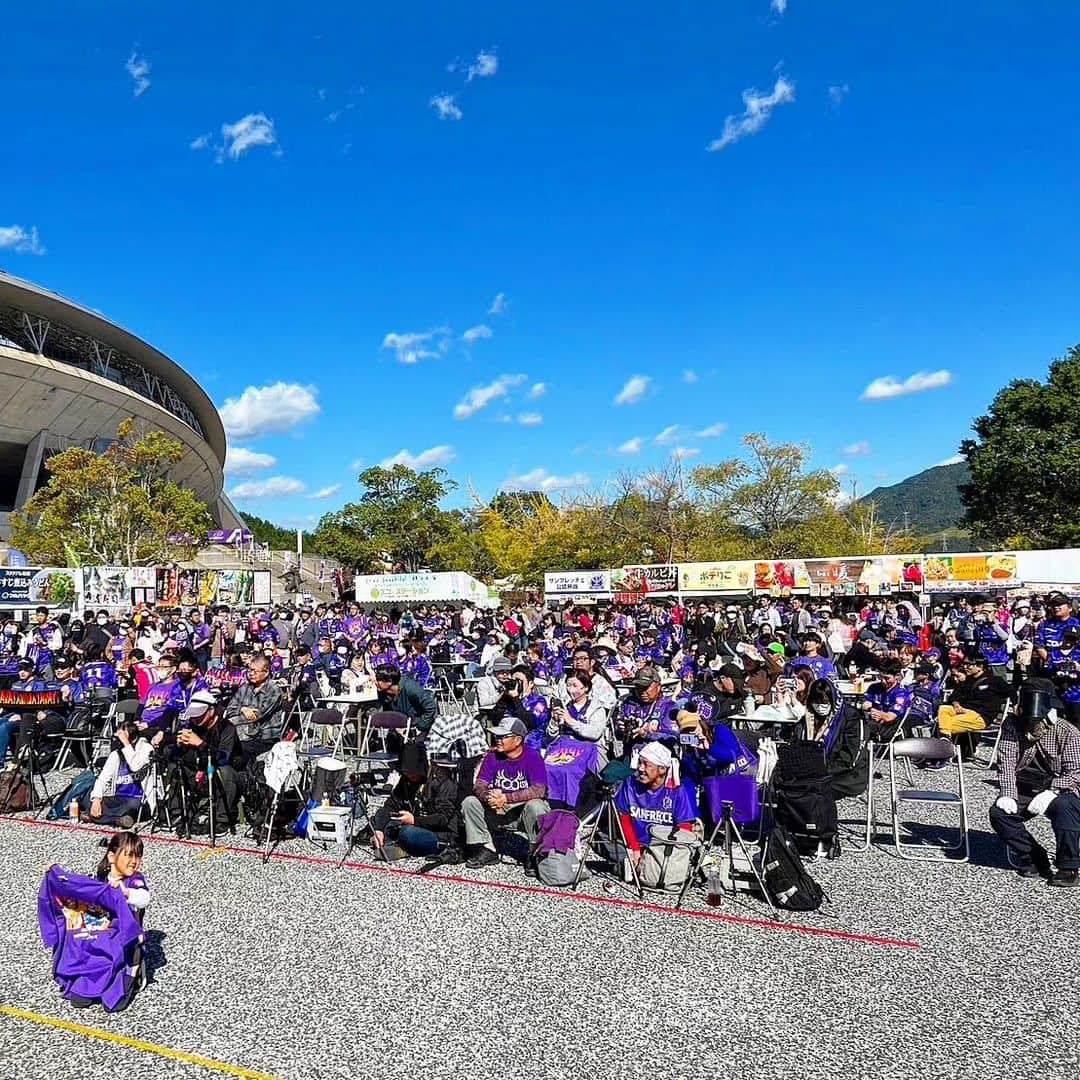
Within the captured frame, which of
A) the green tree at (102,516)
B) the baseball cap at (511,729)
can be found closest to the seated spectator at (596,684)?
the baseball cap at (511,729)

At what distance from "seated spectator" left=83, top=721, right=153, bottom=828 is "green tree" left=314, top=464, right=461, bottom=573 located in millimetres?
54002

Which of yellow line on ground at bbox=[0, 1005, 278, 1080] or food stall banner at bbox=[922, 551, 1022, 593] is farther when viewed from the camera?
food stall banner at bbox=[922, 551, 1022, 593]

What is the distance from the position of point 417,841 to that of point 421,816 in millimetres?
223

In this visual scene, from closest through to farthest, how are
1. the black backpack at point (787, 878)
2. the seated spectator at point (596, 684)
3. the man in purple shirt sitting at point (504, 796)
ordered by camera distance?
1. the black backpack at point (787, 878)
2. the man in purple shirt sitting at point (504, 796)
3. the seated spectator at point (596, 684)

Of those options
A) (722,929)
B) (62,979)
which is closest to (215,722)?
(62,979)

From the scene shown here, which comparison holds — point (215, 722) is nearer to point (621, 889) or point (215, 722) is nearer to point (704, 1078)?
point (621, 889)

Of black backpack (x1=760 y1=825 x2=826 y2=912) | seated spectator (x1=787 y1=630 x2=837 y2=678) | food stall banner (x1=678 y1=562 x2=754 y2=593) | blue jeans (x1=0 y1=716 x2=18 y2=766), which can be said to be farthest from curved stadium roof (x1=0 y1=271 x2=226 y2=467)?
black backpack (x1=760 y1=825 x2=826 y2=912)

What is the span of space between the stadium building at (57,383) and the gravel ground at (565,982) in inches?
2203

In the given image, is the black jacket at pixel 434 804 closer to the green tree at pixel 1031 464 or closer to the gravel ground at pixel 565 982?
the gravel ground at pixel 565 982

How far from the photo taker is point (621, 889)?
277 inches

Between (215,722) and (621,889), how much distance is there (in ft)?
14.3

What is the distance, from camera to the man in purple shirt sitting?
7.49 metres

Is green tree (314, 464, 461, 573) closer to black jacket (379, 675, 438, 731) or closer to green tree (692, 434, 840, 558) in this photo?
green tree (692, 434, 840, 558)

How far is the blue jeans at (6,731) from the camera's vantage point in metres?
10.0
